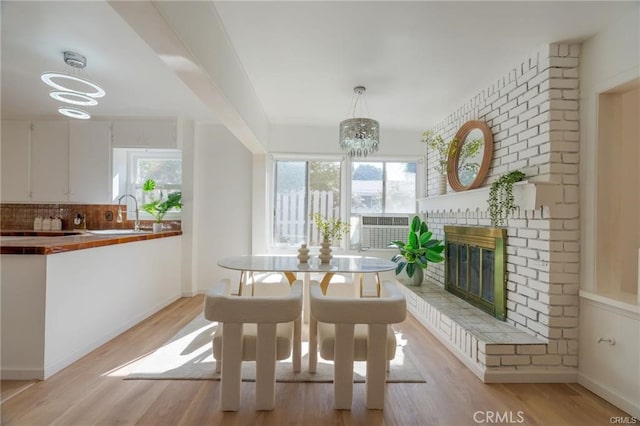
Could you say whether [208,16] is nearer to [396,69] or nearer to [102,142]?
[396,69]

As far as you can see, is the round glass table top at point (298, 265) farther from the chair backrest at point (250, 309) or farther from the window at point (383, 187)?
the window at point (383, 187)

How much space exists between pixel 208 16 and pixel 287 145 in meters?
2.49

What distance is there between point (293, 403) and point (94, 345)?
188cm

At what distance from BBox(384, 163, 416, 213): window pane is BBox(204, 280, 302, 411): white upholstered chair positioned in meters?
3.01

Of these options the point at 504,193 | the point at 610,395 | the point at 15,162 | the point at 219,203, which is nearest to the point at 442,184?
the point at 504,193

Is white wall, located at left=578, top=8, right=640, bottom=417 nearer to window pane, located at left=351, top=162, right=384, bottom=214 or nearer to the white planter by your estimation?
the white planter

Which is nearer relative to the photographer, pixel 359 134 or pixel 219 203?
pixel 359 134

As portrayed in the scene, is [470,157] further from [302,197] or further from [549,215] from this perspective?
[302,197]

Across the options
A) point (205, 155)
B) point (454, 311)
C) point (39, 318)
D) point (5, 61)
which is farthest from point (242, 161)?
point (454, 311)

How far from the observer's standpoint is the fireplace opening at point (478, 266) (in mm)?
2551

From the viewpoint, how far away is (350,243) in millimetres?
4336

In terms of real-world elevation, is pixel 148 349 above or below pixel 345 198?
below

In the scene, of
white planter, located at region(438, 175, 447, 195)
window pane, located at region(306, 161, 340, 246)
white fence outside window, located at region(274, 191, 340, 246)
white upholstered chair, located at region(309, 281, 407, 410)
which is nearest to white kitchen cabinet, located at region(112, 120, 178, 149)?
white fence outside window, located at region(274, 191, 340, 246)

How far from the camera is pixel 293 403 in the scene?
5.91ft
